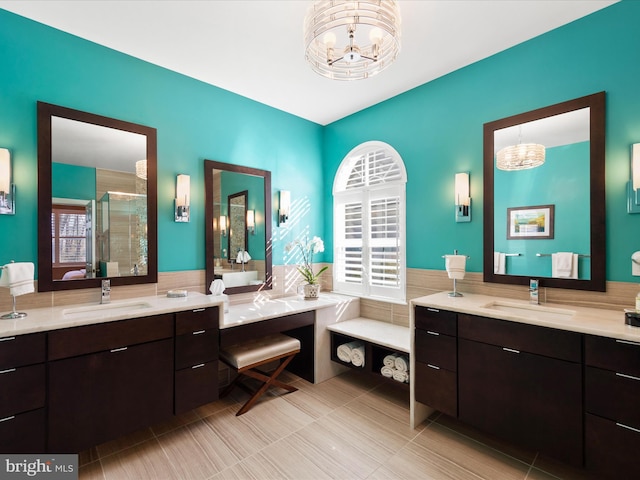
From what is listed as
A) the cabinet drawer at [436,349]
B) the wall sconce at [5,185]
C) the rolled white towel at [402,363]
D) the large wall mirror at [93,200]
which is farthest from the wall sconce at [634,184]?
the wall sconce at [5,185]

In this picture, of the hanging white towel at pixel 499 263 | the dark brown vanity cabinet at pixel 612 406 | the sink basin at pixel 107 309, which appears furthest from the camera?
the hanging white towel at pixel 499 263

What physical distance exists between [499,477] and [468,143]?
257 cm

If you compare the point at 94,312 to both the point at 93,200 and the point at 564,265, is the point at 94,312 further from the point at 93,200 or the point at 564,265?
the point at 564,265

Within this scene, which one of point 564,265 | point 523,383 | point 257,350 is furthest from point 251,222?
point 564,265

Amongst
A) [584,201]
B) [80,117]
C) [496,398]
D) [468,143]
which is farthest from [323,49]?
[496,398]

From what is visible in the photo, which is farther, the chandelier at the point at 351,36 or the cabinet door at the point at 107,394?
the cabinet door at the point at 107,394

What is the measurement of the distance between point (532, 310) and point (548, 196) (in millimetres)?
888

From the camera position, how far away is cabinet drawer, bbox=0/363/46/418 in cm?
163

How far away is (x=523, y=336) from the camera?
1.91 meters

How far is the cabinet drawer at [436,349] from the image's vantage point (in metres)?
2.25

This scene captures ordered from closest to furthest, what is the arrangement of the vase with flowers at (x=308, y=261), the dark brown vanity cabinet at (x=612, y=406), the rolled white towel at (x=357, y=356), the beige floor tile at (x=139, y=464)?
the dark brown vanity cabinet at (x=612, y=406), the beige floor tile at (x=139, y=464), the rolled white towel at (x=357, y=356), the vase with flowers at (x=308, y=261)

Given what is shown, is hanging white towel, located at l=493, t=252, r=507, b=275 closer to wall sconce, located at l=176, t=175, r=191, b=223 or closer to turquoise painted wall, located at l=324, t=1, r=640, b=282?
turquoise painted wall, located at l=324, t=1, r=640, b=282

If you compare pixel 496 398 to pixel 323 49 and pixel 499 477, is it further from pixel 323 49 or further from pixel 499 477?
pixel 323 49

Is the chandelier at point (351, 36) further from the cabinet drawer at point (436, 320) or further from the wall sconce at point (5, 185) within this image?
the wall sconce at point (5, 185)
